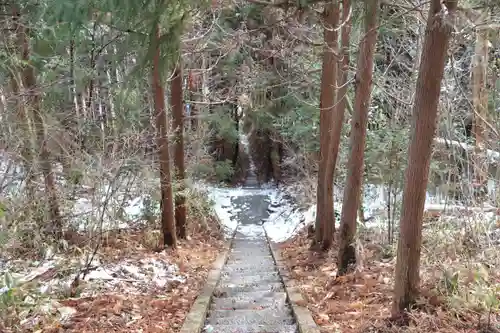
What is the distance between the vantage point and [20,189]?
7.34 m

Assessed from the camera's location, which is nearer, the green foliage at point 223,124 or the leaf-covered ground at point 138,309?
the leaf-covered ground at point 138,309

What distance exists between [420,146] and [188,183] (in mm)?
8465

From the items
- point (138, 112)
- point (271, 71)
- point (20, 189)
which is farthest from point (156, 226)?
point (271, 71)

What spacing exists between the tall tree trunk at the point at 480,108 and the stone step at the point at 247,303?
360 centimetres

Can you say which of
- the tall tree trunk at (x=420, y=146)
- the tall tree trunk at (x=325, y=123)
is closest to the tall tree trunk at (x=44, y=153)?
the tall tree trunk at (x=325, y=123)

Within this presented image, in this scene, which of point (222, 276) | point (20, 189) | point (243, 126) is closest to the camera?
point (20, 189)

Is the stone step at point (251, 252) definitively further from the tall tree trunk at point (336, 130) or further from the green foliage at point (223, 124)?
the green foliage at point (223, 124)

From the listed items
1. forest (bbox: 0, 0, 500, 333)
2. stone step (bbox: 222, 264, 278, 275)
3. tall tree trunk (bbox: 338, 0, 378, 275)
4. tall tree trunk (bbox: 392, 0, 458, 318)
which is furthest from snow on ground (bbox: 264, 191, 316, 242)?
tall tree trunk (bbox: 392, 0, 458, 318)

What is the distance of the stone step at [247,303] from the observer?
606 centimetres

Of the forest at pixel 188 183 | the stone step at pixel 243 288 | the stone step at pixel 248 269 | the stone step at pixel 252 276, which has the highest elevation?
the forest at pixel 188 183

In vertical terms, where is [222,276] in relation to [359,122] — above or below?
below

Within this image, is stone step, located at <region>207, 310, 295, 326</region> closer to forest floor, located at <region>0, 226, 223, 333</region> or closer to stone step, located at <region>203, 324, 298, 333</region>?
stone step, located at <region>203, 324, 298, 333</region>

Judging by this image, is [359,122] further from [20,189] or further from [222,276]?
[20,189]

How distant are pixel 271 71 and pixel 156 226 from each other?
31.7 feet
